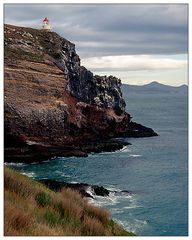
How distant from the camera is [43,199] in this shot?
24.7 ft

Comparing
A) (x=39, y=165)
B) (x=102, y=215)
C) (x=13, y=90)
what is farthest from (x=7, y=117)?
(x=102, y=215)

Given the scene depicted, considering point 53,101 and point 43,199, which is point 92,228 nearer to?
point 43,199

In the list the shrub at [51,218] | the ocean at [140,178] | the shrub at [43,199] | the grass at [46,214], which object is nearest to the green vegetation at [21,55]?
the ocean at [140,178]

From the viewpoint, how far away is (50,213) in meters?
6.96

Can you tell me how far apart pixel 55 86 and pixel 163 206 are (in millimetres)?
26649

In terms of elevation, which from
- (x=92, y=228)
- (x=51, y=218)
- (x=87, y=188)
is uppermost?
(x=51, y=218)

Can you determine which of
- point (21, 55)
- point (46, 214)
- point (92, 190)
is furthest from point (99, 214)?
point (21, 55)

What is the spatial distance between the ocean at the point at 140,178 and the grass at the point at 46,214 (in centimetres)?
1463

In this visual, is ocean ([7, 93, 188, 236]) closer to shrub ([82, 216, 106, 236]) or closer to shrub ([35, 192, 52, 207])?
shrub ([35, 192, 52, 207])

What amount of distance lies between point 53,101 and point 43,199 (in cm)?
4275

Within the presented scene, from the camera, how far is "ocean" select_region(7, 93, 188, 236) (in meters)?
24.2

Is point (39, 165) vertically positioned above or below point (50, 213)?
below

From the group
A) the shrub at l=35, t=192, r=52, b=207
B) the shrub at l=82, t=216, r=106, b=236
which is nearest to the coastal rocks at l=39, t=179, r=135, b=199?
the shrub at l=35, t=192, r=52, b=207

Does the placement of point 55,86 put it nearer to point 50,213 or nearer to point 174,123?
point 174,123
